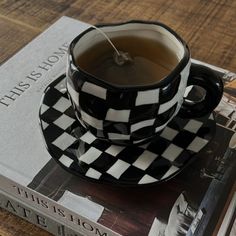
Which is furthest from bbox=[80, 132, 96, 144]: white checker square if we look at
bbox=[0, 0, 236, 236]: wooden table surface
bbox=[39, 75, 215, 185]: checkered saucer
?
bbox=[0, 0, 236, 236]: wooden table surface

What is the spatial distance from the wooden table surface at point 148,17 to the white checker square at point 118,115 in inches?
8.5

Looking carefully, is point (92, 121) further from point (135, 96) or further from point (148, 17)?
point (148, 17)

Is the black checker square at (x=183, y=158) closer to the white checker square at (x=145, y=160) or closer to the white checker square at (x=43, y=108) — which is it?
the white checker square at (x=145, y=160)

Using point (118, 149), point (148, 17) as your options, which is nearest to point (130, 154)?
point (118, 149)

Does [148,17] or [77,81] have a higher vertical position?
[77,81]

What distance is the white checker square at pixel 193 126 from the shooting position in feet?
1.42

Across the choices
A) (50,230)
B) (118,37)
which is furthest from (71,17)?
(50,230)

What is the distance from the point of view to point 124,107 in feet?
1.19

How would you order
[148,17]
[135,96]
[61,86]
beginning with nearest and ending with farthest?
[135,96] → [61,86] → [148,17]

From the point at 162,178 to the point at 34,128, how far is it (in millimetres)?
133

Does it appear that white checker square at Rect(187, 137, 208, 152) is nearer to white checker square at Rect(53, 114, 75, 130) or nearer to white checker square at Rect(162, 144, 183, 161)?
white checker square at Rect(162, 144, 183, 161)

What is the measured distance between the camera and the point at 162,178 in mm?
387

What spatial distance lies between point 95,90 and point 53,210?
108mm

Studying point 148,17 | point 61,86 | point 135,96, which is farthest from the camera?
point 148,17
